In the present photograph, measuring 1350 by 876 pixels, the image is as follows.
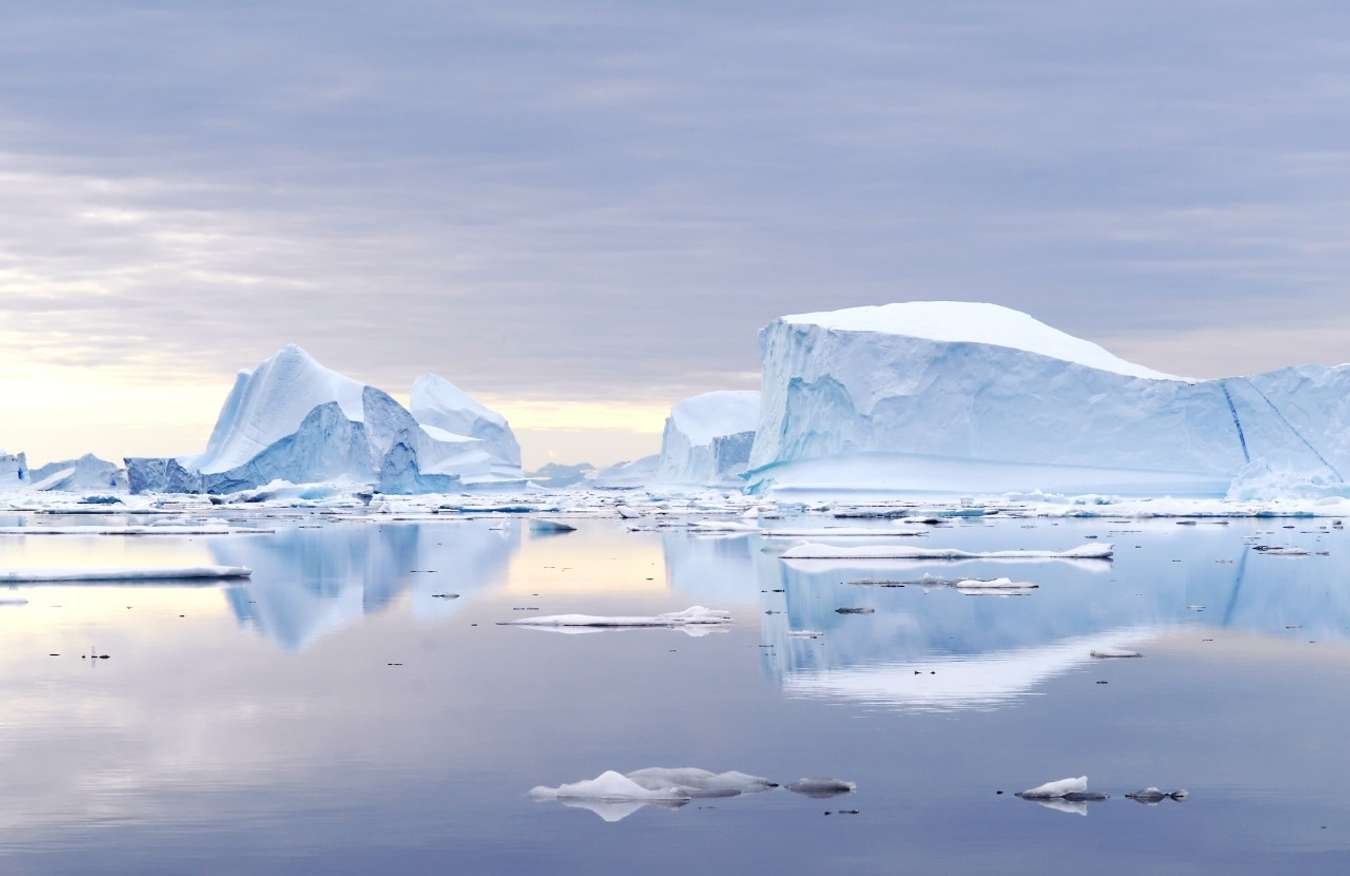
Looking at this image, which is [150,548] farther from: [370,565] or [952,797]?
[952,797]

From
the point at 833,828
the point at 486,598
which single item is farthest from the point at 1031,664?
the point at 486,598

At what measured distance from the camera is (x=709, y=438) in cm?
6906

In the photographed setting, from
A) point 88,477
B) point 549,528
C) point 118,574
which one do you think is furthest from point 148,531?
point 88,477

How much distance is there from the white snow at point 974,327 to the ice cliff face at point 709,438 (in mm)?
18005

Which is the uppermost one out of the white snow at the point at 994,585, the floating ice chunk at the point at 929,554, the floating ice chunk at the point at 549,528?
the floating ice chunk at the point at 549,528

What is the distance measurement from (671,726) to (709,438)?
5959cm

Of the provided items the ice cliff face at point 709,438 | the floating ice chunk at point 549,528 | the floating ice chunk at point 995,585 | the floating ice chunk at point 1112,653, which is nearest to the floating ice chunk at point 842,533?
the floating ice chunk at point 549,528

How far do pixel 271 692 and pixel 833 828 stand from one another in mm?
5134

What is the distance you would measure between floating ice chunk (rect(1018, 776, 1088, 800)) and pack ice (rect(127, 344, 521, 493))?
4351 centimetres

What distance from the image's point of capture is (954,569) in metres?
21.0

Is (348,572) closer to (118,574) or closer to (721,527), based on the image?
(118,574)

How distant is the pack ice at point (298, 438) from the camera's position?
5009cm

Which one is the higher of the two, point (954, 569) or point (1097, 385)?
point (1097, 385)

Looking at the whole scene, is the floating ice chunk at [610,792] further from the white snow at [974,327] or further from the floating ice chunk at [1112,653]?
the white snow at [974,327]
